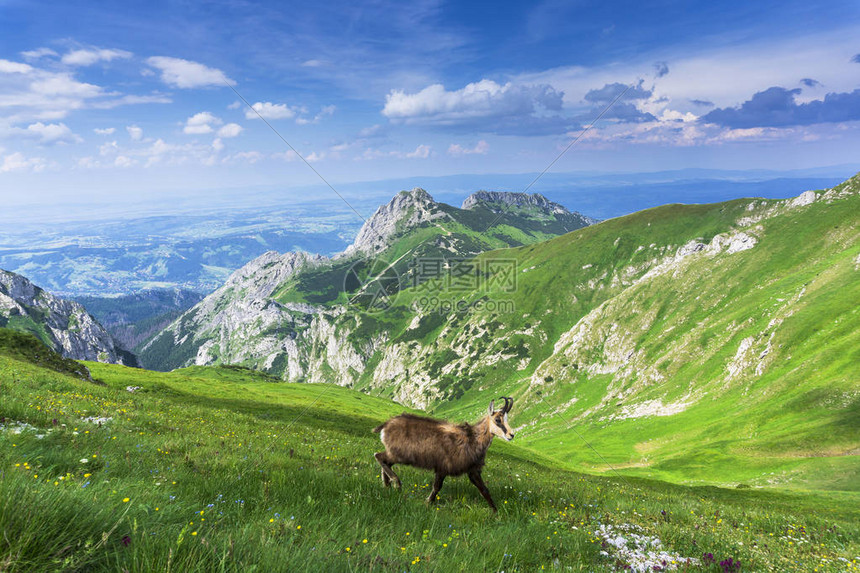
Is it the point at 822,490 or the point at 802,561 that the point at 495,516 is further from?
the point at 822,490

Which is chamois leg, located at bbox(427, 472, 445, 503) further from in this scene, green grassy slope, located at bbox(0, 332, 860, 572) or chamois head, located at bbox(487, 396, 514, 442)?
chamois head, located at bbox(487, 396, 514, 442)

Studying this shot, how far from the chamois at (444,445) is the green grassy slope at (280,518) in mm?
660

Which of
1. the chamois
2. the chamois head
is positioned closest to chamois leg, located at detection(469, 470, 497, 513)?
the chamois

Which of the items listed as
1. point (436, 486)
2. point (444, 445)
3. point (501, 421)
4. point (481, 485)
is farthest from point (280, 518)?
point (501, 421)

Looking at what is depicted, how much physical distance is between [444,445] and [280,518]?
532 centimetres

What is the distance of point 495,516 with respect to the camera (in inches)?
342

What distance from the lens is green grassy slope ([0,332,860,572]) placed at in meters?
3.11

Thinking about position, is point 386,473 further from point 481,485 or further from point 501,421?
point 501,421

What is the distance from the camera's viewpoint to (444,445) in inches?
400

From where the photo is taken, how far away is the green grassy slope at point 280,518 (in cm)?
311

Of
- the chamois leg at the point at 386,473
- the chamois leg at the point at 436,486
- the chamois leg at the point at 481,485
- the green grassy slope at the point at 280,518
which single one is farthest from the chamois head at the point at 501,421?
the chamois leg at the point at 386,473

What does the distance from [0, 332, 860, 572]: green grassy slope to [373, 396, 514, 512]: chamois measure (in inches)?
26.0

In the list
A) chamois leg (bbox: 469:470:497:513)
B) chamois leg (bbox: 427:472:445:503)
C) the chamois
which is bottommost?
chamois leg (bbox: 469:470:497:513)

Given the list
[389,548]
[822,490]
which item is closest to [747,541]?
→ [389,548]
